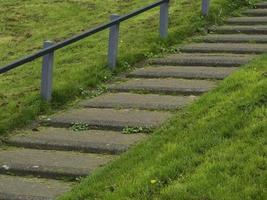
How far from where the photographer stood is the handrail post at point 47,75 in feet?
26.7

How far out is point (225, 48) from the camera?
32.5ft

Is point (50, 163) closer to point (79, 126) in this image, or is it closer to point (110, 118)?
point (79, 126)

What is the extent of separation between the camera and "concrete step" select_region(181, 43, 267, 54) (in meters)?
9.67

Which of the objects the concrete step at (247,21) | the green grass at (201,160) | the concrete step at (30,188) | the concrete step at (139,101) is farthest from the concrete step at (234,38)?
the concrete step at (30,188)

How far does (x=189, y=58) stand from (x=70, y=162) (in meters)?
3.70

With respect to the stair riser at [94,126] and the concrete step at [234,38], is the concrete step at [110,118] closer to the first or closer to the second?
the stair riser at [94,126]

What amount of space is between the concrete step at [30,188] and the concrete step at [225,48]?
466 cm

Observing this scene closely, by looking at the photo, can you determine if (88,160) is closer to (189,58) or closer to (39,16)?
(189,58)

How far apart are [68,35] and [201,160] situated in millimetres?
7502

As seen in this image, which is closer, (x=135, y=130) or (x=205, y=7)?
(x=135, y=130)

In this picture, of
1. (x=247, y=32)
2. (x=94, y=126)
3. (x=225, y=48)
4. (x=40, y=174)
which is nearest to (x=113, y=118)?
(x=94, y=126)

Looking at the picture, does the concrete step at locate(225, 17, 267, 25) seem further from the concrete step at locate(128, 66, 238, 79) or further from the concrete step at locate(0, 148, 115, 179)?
the concrete step at locate(0, 148, 115, 179)

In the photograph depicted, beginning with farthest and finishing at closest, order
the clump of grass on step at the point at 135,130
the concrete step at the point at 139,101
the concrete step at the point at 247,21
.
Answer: the concrete step at the point at 247,21 → the concrete step at the point at 139,101 → the clump of grass on step at the point at 135,130

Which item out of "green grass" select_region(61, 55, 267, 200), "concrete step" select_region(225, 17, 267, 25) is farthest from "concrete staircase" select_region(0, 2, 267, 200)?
"concrete step" select_region(225, 17, 267, 25)
